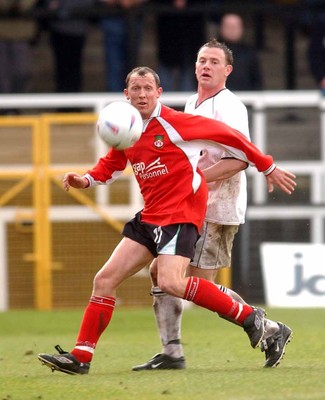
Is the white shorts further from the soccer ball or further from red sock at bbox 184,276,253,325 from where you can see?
the soccer ball

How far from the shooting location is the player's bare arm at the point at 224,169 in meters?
8.91

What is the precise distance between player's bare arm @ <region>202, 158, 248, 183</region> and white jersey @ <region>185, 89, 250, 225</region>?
0.15 metres

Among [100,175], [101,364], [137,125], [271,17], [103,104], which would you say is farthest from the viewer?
[271,17]

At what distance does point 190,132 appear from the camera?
340 inches

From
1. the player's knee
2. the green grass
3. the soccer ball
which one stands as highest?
the soccer ball

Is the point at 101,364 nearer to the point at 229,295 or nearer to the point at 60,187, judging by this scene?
the point at 229,295

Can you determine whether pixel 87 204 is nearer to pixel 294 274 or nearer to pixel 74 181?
pixel 294 274

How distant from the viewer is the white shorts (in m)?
9.27

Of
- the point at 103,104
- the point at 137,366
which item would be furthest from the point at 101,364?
the point at 103,104

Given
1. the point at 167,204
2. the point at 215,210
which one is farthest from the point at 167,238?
the point at 215,210

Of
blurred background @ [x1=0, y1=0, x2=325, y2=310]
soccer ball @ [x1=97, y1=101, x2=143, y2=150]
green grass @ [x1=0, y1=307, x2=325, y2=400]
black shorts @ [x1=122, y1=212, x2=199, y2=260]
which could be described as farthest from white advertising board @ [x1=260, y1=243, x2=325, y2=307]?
soccer ball @ [x1=97, y1=101, x2=143, y2=150]

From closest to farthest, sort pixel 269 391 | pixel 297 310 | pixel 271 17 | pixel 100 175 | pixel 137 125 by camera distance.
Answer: pixel 269 391, pixel 137 125, pixel 100 175, pixel 297 310, pixel 271 17

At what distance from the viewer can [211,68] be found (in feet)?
30.1

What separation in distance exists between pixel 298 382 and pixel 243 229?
6900 millimetres
